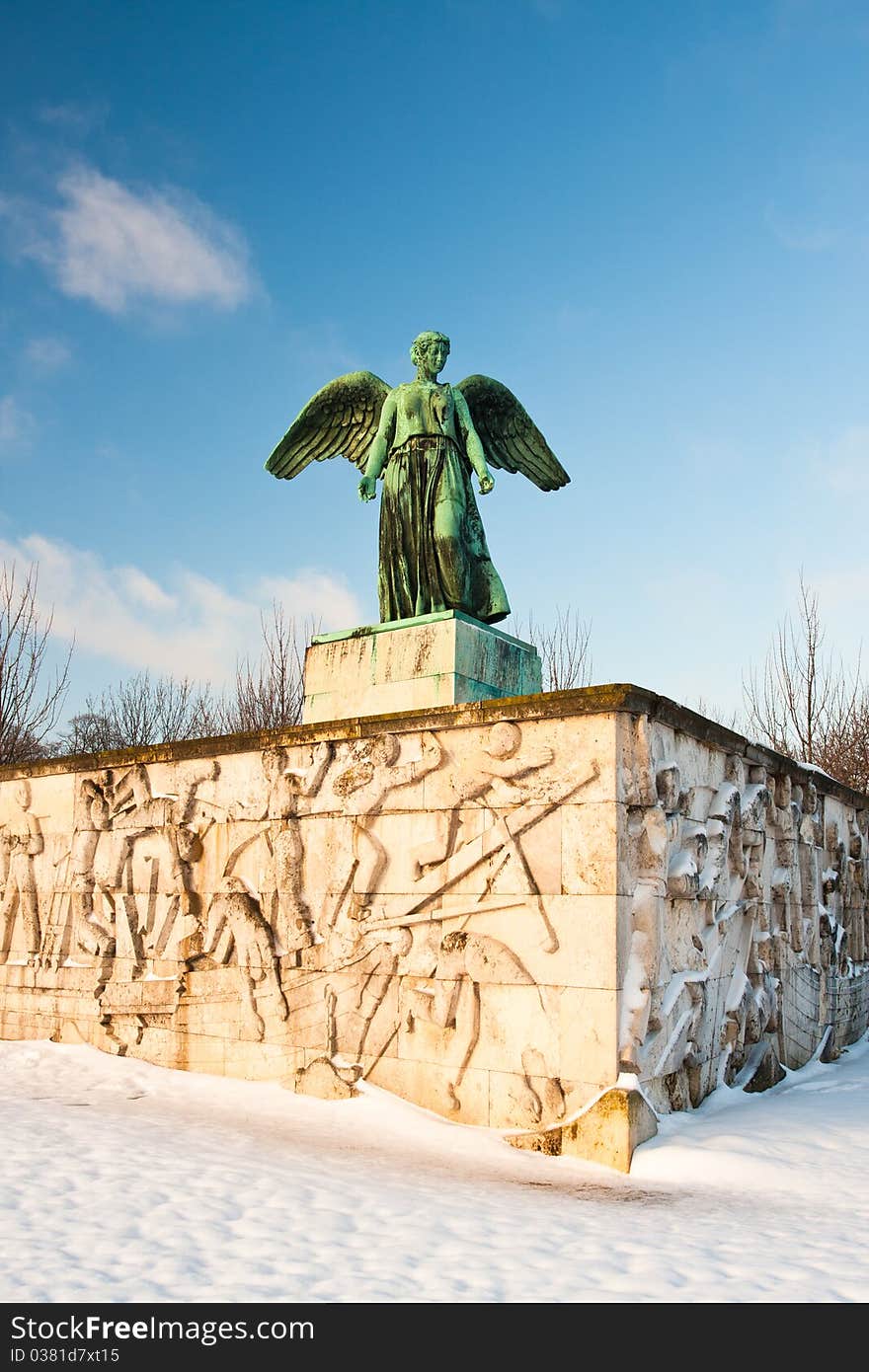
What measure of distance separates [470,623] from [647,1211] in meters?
4.33

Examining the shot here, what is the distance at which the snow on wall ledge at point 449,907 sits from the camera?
5.94 metres

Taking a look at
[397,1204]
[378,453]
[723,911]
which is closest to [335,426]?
[378,453]

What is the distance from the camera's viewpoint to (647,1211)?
460cm

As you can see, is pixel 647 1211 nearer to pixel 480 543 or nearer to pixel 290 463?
pixel 480 543

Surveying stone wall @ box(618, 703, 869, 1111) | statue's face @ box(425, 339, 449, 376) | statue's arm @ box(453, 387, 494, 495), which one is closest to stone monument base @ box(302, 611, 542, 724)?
statue's arm @ box(453, 387, 494, 495)

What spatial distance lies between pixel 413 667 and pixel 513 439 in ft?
8.88

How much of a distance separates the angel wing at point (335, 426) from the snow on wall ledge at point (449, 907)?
2921mm

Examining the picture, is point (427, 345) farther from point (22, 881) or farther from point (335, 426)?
point (22, 881)

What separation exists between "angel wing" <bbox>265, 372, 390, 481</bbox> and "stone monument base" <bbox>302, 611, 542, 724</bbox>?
186 centimetres

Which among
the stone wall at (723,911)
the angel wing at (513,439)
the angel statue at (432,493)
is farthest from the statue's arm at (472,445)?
the stone wall at (723,911)

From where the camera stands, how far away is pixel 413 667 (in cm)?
780

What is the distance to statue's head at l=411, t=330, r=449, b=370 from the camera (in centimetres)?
859

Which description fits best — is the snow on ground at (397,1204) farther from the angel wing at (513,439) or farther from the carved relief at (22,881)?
the angel wing at (513,439)

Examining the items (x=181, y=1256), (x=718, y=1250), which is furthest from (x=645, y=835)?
Answer: (x=181, y=1256)
